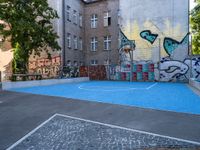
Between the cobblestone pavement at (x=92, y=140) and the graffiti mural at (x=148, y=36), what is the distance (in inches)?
984

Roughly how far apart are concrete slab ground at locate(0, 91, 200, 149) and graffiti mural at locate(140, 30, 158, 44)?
21.0 meters

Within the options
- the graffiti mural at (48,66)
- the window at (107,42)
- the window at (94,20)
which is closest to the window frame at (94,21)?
the window at (94,20)

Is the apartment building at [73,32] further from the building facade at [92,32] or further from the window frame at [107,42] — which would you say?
the window frame at [107,42]

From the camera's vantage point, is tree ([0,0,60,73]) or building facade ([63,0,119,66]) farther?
building facade ([63,0,119,66])

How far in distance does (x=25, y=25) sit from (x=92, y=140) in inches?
Result: 658

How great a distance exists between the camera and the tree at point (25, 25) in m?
21.4

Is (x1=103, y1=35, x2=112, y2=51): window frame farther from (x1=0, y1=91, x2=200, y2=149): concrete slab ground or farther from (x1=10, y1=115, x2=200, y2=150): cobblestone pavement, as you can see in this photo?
(x1=10, y1=115, x2=200, y2=150): cobblestone pavement

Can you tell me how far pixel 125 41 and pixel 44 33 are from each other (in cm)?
1233

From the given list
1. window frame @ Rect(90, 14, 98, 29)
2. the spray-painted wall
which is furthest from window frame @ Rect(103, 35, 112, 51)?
the spray-painted wall

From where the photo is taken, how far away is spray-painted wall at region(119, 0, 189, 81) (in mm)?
29828

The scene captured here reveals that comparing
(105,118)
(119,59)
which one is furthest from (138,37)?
(105,118)

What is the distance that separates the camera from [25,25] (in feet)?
69.2

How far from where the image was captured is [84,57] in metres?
39.0

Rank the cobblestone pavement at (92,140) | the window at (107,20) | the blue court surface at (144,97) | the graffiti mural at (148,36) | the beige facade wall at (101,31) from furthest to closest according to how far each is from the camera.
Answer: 1. the window at (107,20)
2. the beige facade wall at (101,31)
3. the graffiti mural at (148,36)
4. the blue court surface at (144,97)
5. the cobblestone pavement at (92,140)
